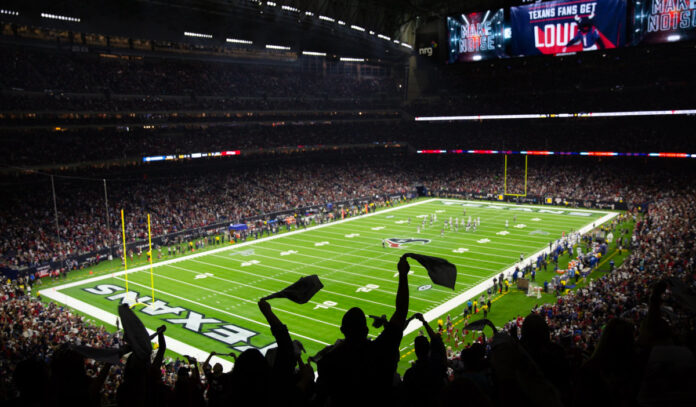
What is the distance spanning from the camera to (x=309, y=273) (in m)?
29.6

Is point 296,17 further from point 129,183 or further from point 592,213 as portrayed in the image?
point 592,213

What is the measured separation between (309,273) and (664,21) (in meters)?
34.3

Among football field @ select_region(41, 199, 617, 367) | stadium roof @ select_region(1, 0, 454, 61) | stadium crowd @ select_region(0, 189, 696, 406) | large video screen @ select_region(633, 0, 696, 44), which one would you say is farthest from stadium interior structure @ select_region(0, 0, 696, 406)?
football field @ select_region(41, 199, 617, 367)

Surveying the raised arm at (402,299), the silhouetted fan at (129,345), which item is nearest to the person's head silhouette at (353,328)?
the raised arm at (402,299)

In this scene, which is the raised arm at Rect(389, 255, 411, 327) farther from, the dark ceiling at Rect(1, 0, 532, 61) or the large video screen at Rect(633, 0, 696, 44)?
the large video screen at Rect(633, 0, 696, 44)

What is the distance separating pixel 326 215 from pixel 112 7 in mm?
23455

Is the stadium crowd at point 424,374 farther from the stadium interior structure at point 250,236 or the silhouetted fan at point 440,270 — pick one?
the silhouetted fan at point 440,270

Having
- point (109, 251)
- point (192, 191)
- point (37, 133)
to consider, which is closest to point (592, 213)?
point (192, 191)

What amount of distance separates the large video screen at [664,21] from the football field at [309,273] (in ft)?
47.8

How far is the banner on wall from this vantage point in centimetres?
4350

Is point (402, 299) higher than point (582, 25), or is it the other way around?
point (582, 25)

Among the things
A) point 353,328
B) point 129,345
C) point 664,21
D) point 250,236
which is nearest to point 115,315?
point 250,236

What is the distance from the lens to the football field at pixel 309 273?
875 inches

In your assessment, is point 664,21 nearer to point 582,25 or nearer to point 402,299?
point 582,25
